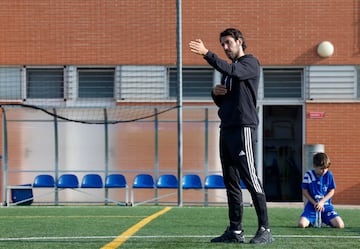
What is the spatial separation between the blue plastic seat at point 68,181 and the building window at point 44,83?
3283mm

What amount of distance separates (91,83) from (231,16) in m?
4.32

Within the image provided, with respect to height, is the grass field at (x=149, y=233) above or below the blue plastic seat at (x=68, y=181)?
above

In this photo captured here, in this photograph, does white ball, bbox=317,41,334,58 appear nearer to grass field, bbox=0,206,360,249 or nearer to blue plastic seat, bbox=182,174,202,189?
blue plastic seat, bbox=182,174,202,189

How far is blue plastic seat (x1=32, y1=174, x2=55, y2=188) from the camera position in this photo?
61.2 ft

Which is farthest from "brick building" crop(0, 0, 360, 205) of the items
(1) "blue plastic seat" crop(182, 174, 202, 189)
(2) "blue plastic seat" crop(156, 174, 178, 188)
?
(2) "blue plastic seat" crop(156, 174, 178, 188)

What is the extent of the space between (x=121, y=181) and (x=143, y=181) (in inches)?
21.0

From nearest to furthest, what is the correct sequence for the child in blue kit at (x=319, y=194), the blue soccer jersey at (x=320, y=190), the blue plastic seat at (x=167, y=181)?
the child in blue kit at (x=319, y=194)
the blue soccer jersey at (x=320, y=190)
the blue plastic seat at (x=167, y=181)

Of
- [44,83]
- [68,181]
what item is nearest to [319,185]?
[68,181]

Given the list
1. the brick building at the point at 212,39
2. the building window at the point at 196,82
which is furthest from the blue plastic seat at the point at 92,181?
the building window at the point at 196,82

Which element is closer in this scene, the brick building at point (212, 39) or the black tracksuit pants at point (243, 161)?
the black tracksuit pants at point (243, 161)

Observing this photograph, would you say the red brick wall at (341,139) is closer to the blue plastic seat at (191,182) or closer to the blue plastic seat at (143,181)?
the blue plastic seat at (191,182)

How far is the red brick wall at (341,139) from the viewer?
68.3ft

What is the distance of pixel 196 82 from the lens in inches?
848

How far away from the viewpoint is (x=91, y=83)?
70.8ft
